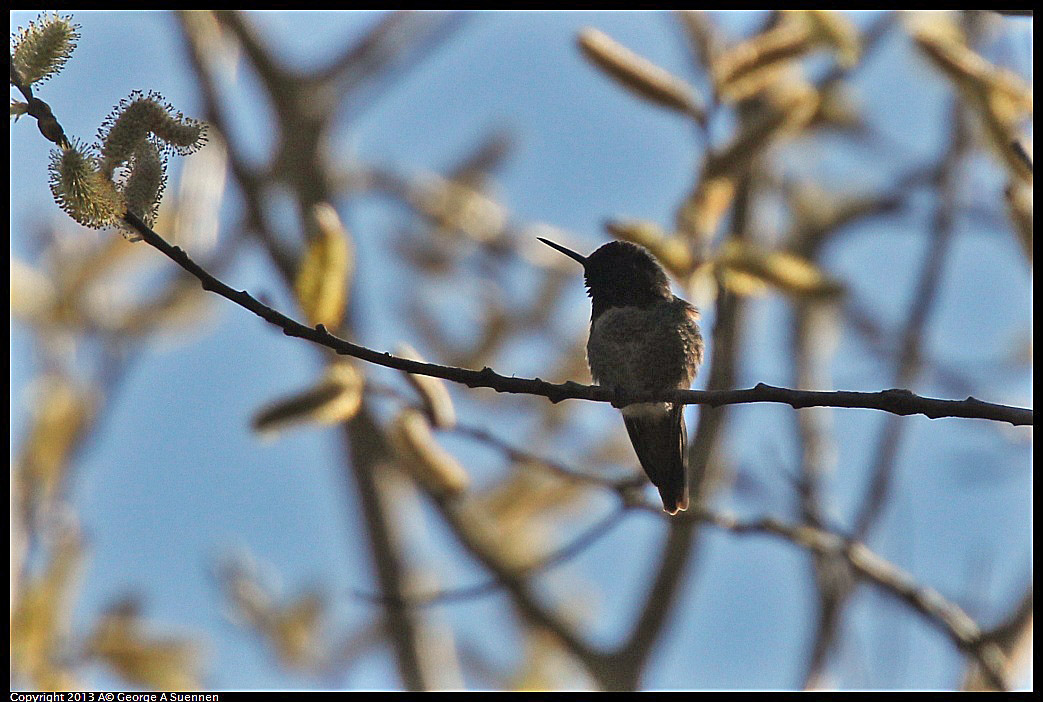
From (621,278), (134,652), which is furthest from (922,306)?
(134,652)

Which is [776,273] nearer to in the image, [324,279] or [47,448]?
[324,279]

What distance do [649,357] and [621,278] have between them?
0.42 m

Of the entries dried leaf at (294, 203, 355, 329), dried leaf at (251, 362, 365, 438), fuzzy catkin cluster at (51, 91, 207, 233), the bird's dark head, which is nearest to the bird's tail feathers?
the bird's dark head

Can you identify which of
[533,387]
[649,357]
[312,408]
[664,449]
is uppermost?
[649,357]

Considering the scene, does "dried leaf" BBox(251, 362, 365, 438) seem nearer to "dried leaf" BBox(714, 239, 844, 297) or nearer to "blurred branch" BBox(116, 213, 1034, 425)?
"blurred branch" BBox(116, 213, 1034, 425)

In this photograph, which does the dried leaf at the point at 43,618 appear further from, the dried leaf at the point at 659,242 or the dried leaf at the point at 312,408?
the dried leaf at the point at 659,242

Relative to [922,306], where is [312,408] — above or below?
below

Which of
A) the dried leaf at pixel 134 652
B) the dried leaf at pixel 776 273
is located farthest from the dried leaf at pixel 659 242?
the dried leaf at pixel 134 652

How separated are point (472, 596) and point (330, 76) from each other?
3.60m

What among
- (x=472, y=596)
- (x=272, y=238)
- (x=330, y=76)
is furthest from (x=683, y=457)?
(x=330, y=76)

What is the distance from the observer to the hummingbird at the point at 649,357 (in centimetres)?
394

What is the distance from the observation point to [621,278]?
4203mm

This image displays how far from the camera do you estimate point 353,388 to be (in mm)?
2959

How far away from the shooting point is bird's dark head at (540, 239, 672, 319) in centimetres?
418
